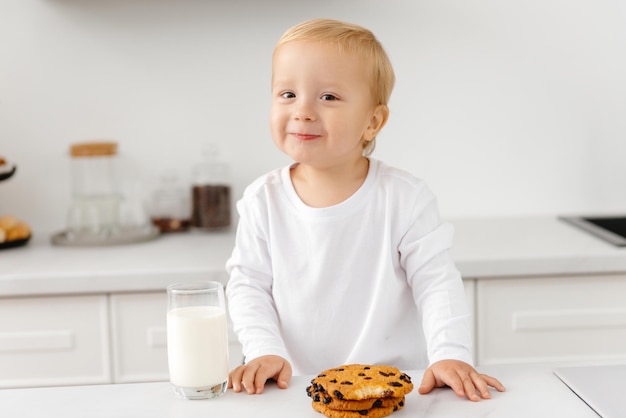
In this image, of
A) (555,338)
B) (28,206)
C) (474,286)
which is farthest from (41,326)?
(555,338)

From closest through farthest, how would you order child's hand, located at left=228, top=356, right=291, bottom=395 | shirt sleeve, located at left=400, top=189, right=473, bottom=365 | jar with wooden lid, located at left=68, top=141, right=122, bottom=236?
child's hand, located at left=228, top=356, right=291, bottom=395, shirt sleeve, located at left=400, top=189, right=473, bottom=365, jar with wooden lid, located at left=68, top=141, right=122, bottom=236

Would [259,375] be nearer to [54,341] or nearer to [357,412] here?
[357,412]

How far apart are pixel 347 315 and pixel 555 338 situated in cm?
81

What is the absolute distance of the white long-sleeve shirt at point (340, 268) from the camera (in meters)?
1.36

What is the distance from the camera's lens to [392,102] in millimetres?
2482

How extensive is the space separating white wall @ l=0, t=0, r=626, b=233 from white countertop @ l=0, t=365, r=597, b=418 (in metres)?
1.50

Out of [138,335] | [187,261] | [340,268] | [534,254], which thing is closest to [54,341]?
[138,335]

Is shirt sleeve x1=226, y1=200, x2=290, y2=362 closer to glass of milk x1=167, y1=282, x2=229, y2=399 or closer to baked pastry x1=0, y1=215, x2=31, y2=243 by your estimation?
glass of milk x1=167, y1=282, x2=229, y2=399

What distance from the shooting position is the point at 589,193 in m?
2.51

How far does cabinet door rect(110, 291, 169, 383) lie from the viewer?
1.95 metres

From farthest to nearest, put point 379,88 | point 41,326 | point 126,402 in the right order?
point 41,326
point 379,88
point 126,402

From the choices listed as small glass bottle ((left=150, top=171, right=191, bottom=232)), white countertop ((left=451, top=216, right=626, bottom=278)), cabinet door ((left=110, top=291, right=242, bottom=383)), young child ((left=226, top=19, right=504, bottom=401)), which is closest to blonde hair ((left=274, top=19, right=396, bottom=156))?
young child ((left=226, top=19, right=504, bottom=401))

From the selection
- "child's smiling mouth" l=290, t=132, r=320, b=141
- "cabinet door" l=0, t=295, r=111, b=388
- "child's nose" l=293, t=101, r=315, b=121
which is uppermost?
"child's nose" l=293, t=101, r=315, b=121

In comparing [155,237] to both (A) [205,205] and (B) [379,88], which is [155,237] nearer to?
(A) [205,205]
